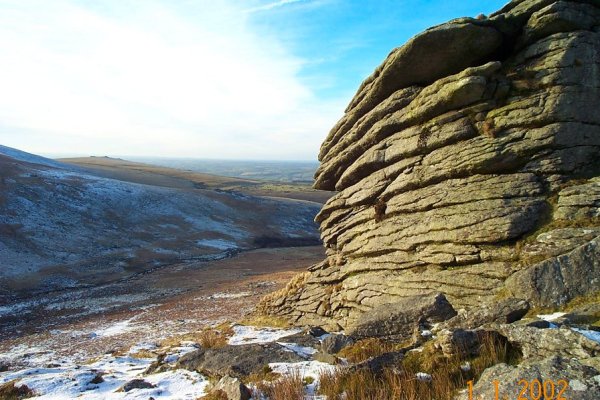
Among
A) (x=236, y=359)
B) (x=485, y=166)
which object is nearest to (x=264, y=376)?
(x=236, y=359)

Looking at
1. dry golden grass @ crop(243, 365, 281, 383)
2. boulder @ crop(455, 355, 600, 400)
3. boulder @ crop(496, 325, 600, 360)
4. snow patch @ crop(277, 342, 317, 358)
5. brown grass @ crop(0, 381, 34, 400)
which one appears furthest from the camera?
snow patch @ crop(277, 342, 317, 358)

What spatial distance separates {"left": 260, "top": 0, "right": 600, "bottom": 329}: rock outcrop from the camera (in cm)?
1392

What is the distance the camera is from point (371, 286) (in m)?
19.5

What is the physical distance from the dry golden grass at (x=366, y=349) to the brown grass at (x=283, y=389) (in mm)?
2443

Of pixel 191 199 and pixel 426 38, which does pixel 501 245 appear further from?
pixel 191 199

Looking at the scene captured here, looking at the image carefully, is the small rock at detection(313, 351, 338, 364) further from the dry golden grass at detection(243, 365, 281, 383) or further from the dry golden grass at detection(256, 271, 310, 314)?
the dry golden grass at detection(256, 271, 310, 314)

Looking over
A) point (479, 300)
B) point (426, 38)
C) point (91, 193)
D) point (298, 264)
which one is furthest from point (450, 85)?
point (91, 193)

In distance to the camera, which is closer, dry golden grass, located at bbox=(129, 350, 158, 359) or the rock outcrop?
the rock outcrop

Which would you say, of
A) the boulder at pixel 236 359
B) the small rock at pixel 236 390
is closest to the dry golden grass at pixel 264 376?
the boulder at pixel 236 359

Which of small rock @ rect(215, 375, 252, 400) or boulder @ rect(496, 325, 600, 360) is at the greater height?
boulder @ rect(496, 325, 600, 360)

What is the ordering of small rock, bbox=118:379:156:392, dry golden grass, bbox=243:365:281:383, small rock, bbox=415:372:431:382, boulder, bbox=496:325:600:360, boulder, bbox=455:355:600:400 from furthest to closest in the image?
1. small rock, bbox=118:379:156:392
2. dry golden grass, bbox=243:365:281:383
3. small rock, bbox=415:372:431:382
4. boulder, bbox=496:325:600:360
5. boulder, bbox=455:355:600:400

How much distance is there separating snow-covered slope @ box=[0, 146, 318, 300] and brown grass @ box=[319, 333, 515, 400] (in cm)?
5317

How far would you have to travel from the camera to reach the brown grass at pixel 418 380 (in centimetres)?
754

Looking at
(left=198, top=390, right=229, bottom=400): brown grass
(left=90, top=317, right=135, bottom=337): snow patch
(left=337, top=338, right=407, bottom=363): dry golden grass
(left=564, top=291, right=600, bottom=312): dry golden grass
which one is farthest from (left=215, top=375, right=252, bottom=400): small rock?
(left=90, top=317, right=135, bottom=337): snow patch
